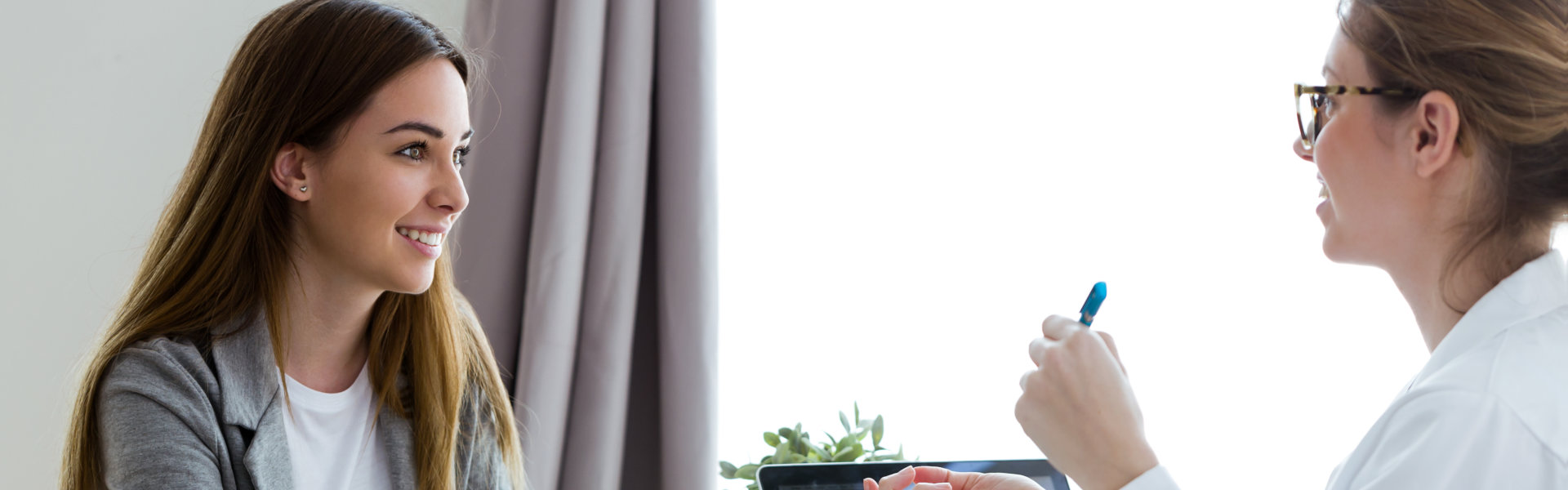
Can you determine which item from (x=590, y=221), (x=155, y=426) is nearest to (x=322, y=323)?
(x=155, y=426)

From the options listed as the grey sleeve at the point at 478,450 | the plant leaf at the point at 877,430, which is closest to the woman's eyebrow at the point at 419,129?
the grey sleeve at the point at 478,450

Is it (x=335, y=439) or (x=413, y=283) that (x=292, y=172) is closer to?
(x=413, y=283)

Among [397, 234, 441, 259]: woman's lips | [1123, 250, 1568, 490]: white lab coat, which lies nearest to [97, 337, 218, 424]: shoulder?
[397, 234, 441, 259]: woman's lips

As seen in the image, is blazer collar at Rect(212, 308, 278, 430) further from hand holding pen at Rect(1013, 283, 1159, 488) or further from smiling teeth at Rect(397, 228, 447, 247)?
hand holding pen at Rect(1013, 283, 1159, 488)

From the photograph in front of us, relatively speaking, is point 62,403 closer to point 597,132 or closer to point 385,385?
point 385,385

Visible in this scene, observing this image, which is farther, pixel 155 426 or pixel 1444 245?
pixel 155 426

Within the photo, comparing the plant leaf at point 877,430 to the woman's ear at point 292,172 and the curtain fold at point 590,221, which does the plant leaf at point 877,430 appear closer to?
the curtain fold at point 590,221

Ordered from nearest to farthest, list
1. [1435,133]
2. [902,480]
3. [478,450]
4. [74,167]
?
[1435,133]
[902,480]
[478,450]
[74,167]

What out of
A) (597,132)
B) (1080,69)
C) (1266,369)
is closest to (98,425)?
(597,132)

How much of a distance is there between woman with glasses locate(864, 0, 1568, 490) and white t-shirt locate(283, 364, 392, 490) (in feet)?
2.56

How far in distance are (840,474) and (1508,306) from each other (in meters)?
0.67

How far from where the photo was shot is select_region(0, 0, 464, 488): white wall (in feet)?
5.12

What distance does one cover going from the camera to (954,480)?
3.34 feet

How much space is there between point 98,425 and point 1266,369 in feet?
5.86
